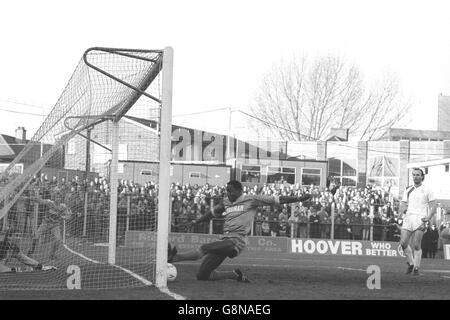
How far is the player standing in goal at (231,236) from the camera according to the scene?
11.1 meters

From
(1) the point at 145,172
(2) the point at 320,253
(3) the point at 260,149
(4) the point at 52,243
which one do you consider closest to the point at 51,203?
(4) the point at 52,243

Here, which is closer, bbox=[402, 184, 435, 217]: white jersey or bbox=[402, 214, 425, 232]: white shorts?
bbox=[402, 214, 425, 232]: white shorts

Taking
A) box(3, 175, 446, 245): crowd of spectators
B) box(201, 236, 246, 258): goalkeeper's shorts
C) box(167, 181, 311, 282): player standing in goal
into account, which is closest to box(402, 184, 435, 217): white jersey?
box(167, 181, 311, 282): player standing in goal

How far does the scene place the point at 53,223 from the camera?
15156mm

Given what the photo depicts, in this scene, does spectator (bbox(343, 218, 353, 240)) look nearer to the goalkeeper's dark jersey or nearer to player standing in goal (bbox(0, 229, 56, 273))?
the goalkeeper's dark jersey

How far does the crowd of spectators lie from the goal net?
0.06 meters

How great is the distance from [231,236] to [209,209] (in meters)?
9.64

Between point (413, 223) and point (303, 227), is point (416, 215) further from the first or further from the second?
point (303, 227)

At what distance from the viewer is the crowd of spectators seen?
16.7 m

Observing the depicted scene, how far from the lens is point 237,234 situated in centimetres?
1147

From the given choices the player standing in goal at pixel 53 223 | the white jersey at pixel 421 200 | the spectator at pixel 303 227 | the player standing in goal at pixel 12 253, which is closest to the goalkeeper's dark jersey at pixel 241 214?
the player standing in goal at pixel 12 253

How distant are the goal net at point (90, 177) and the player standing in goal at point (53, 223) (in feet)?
0.07

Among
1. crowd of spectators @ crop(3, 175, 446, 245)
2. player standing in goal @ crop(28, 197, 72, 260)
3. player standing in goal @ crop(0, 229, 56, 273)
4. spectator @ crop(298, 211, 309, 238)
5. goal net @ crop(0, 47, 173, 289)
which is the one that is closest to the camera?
goal net @ crop(0, 47, 173, 289)

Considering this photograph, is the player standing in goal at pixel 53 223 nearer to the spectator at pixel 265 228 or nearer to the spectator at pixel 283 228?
the spectator at pixel 265 228
